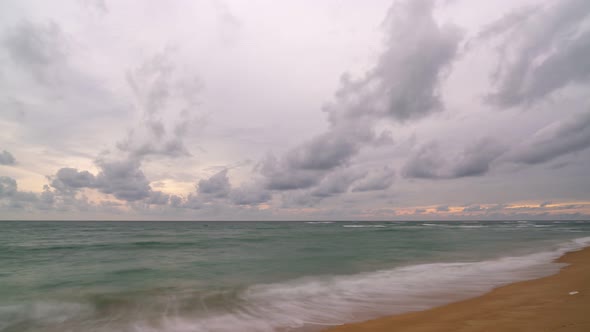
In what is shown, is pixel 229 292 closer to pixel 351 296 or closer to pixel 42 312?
pixel 351 296

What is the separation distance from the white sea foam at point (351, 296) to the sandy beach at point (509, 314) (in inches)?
30.2

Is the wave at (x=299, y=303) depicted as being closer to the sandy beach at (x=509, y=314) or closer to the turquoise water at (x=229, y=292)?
the turquoise water at (x=229, y=292)

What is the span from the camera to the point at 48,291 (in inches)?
498

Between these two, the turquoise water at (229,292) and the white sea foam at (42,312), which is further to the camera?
the white sea foam at (42,312)

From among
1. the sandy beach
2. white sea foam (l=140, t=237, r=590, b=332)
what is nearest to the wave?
white sea foam (l=140, t=237, r=590, b=332)

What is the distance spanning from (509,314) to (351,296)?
4.90m

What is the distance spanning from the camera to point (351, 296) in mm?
10352

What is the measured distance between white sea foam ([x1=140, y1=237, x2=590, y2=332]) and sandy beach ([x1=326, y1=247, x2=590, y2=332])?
77 centimetres

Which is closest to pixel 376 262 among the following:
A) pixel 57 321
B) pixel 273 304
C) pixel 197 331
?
pixel 273 304

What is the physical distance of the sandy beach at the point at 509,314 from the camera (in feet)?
17.9

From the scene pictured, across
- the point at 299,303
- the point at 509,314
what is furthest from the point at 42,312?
the point at 509,314

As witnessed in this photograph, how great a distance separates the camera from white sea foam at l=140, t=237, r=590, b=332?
7910mm

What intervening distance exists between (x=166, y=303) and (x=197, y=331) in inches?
134

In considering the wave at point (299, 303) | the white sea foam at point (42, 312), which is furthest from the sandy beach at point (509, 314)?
the white sea foam at point (42, 312)
